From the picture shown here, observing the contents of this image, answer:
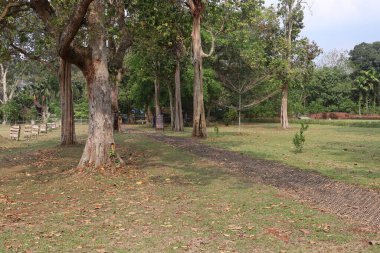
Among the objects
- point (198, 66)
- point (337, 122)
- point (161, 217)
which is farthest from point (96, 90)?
point (337, 122)

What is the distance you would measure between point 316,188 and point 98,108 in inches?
252

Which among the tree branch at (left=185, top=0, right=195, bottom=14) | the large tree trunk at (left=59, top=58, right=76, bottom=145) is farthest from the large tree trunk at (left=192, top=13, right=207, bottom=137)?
the large tree trunk at (left=59, top=58, right=76, bottom=145)

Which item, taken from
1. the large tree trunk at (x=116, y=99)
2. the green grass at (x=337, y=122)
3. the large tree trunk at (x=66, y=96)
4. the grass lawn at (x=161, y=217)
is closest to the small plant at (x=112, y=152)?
the grass lawn at (x=161, y=217)

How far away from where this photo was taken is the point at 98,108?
1233 cm

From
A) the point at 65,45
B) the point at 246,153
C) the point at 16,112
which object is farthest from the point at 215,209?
the point at 16,112

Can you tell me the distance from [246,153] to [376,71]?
5808cm

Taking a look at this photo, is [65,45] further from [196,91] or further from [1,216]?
[196,91]

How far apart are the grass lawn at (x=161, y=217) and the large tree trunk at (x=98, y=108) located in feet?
2.47

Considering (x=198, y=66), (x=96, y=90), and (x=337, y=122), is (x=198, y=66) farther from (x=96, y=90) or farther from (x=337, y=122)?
(x=337, y=122)

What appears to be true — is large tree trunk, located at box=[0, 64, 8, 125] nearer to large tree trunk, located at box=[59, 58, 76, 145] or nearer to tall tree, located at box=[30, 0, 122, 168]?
large tree trunk, located at box=[59, 58, 76, 145]

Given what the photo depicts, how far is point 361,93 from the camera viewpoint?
65.6 metres

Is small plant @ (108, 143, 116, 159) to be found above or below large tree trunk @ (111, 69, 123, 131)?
below

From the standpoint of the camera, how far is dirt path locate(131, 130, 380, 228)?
7859mm

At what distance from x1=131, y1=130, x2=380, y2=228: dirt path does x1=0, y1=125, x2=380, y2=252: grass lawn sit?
497 millimetres
